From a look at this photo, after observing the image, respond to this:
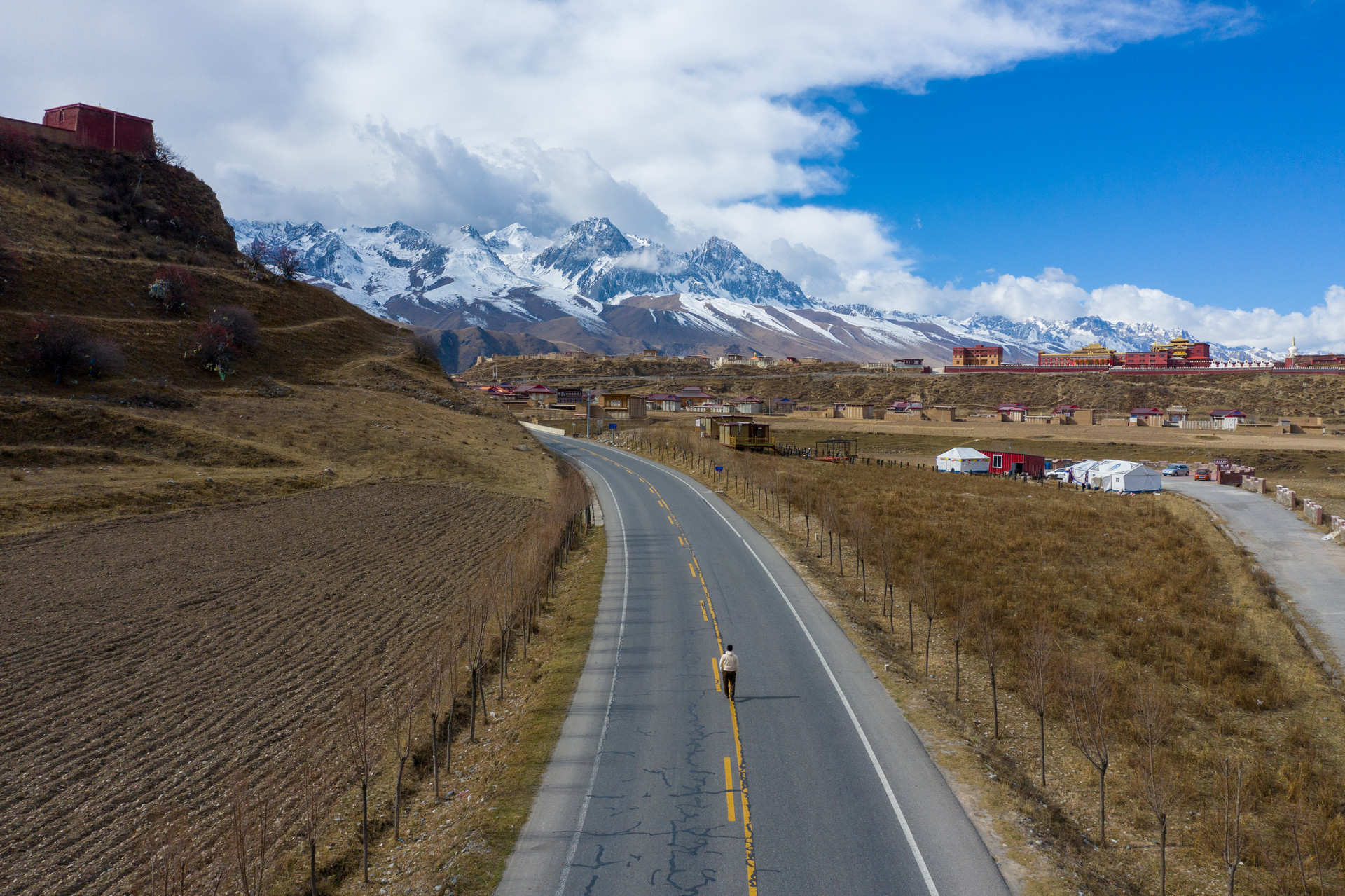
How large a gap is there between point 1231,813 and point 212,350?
81.1 m

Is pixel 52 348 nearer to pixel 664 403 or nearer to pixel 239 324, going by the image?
pixel 239 324

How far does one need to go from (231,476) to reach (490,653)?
108 ft

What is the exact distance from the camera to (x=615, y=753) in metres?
16.2

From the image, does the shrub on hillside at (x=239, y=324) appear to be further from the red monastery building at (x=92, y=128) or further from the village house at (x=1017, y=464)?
the village house at (x=1017, y=464)

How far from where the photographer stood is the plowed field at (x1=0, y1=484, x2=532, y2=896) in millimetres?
14461

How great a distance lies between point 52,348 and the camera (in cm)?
5516

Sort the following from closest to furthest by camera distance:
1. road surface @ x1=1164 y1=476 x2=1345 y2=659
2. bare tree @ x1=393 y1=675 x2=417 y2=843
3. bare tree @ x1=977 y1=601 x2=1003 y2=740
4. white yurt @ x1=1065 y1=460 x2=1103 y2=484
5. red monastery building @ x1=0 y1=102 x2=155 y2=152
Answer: bare tree @ x1=393 y1=675 x2=417 y2=843
bare tree @ x1=977 y1=601 x2=1003 y2=740
road surface @ x1=1164 y1=476 x2=1345 y2=659
white yurt @ x1=1065 y1=460 x2=1103 y2=484
red monastery building @ x1=0 y1=102 x2=155 y2=152

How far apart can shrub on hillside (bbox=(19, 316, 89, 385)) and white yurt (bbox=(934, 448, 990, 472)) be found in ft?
268

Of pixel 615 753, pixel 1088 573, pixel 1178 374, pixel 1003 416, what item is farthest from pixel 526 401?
pixel 1178 374

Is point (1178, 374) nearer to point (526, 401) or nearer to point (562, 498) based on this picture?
point (526, 401)

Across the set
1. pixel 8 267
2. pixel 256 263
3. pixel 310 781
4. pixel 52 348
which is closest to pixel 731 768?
pixel 310 781

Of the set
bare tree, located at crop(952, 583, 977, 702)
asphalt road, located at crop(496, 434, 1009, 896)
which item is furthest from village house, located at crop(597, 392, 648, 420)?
asphalt road, located at crop(496, 434, 1009, 896)

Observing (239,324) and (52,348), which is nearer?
(52,348)

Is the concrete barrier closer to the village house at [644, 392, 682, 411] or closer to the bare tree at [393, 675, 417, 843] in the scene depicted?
the bare tree at [393, 675, 417, 843]
